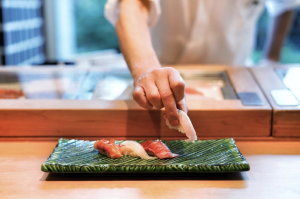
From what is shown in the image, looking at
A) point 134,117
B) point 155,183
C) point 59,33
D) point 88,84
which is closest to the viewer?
point 155,183

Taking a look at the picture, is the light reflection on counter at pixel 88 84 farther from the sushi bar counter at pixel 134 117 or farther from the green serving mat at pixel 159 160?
the green serving mat at pixel 159 160

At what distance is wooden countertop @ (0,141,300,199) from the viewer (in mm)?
842

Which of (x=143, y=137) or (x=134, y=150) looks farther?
(x=143, y=137)

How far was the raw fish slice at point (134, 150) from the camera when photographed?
0.98 m

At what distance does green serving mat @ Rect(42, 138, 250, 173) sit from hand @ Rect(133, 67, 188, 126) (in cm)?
11

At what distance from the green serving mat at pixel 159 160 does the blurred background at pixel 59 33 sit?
8.97 feet

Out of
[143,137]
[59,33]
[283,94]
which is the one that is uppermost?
[283,94]

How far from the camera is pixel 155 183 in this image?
2.93ft

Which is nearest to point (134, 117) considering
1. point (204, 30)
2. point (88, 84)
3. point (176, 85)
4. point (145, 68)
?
point (145, 68)

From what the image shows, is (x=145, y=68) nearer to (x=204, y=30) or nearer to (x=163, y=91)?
(x=163, y=91)

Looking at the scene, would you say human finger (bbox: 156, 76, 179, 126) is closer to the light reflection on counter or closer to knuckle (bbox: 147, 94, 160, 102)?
knuckle (bbox: 147, 94, 160, 102)

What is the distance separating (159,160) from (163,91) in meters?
0.19

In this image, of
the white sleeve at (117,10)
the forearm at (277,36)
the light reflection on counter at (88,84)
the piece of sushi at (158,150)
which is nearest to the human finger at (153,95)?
the piece of sushi at (158,150)

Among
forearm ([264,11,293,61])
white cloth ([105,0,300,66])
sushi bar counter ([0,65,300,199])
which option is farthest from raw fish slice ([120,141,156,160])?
forearm ([264,11,293,61])
